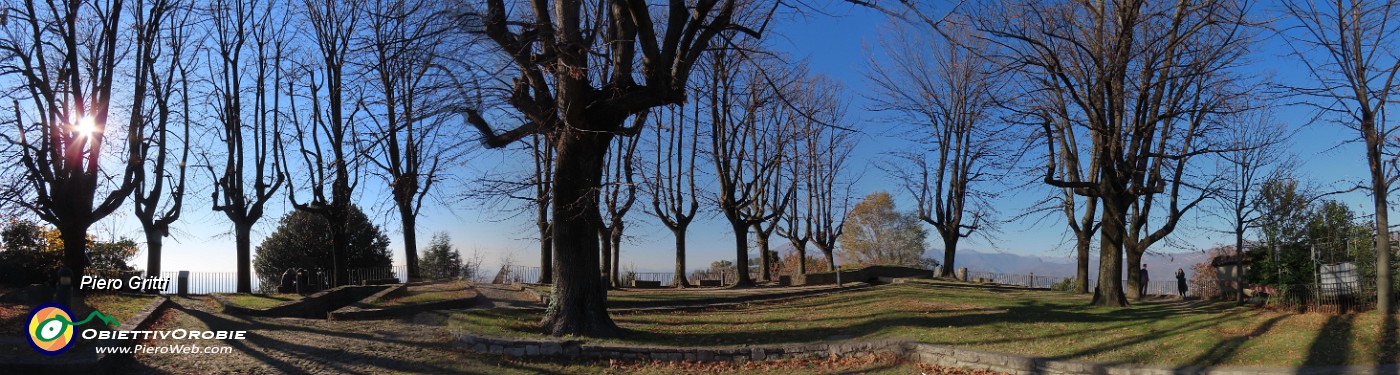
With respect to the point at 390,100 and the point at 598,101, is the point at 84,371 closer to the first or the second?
the point at 390,100

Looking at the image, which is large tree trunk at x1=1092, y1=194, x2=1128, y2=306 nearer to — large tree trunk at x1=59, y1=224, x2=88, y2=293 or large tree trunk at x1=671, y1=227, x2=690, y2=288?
large tree trunk at x1=671, y1=227, x2=690, y2=288

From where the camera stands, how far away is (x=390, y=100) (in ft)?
33.9

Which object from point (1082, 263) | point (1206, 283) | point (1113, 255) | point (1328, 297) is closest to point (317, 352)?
point (1113, 255)

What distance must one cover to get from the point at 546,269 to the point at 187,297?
32.6ft

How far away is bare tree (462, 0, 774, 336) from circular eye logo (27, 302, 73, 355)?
16.8 feet

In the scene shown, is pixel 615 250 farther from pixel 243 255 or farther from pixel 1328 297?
pixel 1328 297

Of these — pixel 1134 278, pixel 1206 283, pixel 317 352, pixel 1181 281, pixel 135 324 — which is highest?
pixel 135 324

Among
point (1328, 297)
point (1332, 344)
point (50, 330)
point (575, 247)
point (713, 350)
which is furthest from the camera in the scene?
point (1328, 297)

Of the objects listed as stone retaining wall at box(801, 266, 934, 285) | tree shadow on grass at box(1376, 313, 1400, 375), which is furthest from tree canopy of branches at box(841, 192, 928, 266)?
tree shadow on grass at box(1376, 313, 1400, 375)

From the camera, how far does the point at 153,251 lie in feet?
66.5

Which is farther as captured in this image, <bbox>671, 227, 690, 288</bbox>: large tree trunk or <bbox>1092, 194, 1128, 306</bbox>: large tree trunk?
<bbox>671, 227, 690, 288</bbox>: large tree trunk

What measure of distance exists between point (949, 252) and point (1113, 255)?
1577cm

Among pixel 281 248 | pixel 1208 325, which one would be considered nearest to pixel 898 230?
pixel 281 248

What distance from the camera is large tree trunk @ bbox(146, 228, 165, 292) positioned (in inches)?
784
